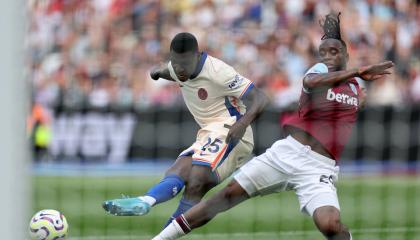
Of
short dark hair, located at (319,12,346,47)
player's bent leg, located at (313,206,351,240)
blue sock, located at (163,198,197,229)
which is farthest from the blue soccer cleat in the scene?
short dark hair, located at (319,12,346,47)

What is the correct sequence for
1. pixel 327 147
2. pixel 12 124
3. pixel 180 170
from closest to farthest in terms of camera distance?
1. pixel 12 124
2. pixel 327 147
3. pixel 180 170

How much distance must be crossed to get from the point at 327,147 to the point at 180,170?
1.44 m

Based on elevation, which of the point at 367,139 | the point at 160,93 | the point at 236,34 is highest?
the point at 236,34

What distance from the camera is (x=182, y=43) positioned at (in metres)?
6.92

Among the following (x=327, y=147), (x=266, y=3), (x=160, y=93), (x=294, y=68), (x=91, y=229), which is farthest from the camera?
(x=160, y=93)

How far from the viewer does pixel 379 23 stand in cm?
1118

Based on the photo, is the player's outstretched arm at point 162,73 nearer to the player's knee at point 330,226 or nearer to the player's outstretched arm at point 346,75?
the player's outstretched arm at point 346,75

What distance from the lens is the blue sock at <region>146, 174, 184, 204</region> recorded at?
658 cm

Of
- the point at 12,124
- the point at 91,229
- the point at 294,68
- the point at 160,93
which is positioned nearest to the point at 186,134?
the point at 160,93

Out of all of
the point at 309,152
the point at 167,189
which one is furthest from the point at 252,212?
the point at 309,152

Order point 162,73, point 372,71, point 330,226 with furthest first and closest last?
point 162,73 → point 330,226 → point 372,71

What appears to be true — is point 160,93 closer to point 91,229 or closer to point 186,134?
point 186,134

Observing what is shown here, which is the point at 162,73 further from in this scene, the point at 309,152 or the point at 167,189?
the point at 309,152

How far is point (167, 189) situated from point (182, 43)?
116 cm
